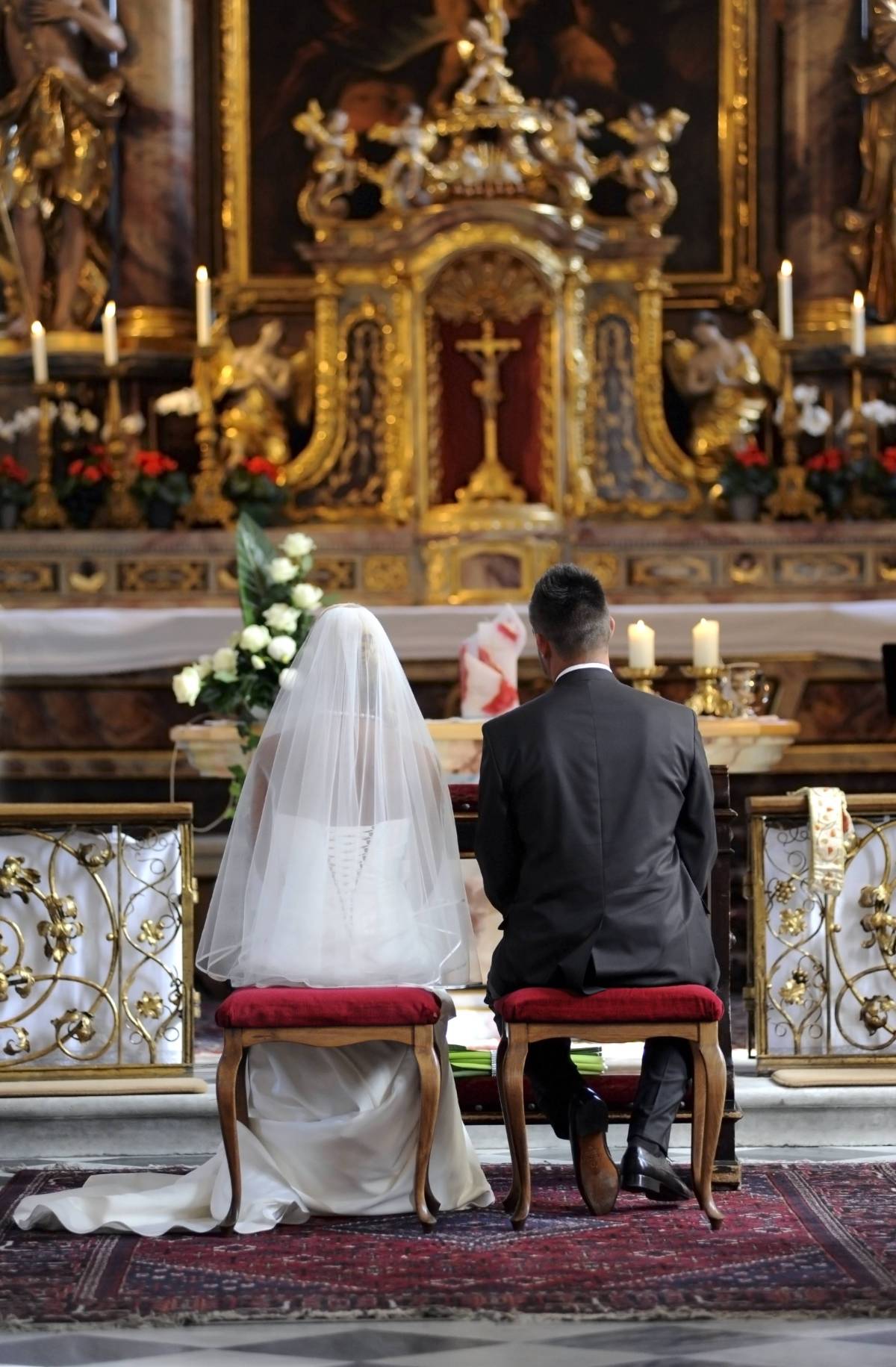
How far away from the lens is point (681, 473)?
1134 cm

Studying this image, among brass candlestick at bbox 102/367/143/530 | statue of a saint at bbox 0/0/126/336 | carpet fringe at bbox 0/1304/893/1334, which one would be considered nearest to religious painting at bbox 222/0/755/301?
statue of a saint at bbox 0/0/126/336

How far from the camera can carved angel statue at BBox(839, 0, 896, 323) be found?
11.3 m

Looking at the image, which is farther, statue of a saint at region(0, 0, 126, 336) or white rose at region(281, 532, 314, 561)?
statue of a saint at region(0, 0, 126, 336)

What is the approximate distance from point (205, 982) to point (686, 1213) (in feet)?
11.9

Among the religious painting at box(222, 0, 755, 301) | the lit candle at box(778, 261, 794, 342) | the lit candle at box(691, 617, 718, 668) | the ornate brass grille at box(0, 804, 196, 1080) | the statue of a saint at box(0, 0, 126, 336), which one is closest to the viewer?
the ornate brass grille at box(0, 804, 196, 1080)

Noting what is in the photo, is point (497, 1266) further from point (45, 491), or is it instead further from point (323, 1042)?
point (45, 491)

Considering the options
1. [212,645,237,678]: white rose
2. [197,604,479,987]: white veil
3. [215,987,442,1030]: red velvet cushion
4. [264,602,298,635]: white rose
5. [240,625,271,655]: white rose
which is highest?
[264,602,298,635]: white rose

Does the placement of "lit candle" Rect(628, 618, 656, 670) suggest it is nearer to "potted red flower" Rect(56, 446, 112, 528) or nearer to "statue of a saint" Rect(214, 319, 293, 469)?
"statue of a saint" Rect(214, 319, 293, 469)

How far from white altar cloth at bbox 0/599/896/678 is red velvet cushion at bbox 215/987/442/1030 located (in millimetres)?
4370

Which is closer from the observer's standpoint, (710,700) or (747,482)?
(710,700)

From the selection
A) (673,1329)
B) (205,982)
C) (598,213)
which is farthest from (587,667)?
(598,213)

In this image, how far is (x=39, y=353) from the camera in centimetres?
1088

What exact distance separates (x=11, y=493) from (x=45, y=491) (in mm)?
164

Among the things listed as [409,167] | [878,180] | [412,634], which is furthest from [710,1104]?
[878,180]
